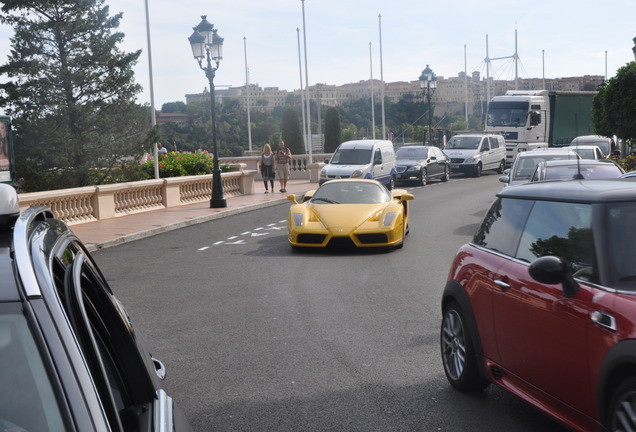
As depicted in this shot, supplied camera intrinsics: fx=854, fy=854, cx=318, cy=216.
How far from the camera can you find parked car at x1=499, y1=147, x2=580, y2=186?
713 inches

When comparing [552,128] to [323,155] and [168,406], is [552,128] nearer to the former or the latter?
[323,155]

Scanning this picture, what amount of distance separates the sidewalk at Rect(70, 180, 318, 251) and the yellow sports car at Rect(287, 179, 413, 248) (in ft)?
14.1

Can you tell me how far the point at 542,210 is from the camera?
5203 millimetres

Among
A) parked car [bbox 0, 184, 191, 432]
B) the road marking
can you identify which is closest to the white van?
the road marking

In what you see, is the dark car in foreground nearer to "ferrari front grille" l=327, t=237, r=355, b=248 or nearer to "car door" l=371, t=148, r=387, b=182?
"ferrari front grille" l=327, t=237, r=355, b=248

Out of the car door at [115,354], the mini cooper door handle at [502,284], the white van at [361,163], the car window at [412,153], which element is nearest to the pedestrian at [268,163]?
the white van at [361,163]

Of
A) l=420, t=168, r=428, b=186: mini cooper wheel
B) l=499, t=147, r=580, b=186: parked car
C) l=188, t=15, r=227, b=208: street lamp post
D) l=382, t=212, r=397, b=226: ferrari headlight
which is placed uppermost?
l=188, t=15, r=227, b=208: street lamp post

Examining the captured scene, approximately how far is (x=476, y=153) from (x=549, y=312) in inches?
1512

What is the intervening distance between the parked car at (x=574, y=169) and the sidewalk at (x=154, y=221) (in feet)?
28.5

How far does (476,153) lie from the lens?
139ft

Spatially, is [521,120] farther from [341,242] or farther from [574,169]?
[341,242]

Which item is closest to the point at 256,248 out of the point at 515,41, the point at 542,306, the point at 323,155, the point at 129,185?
the point at 129,185

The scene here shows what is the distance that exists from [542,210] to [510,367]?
0.98 m

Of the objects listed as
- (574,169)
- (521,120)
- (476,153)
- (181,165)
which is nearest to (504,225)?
(574,169)
